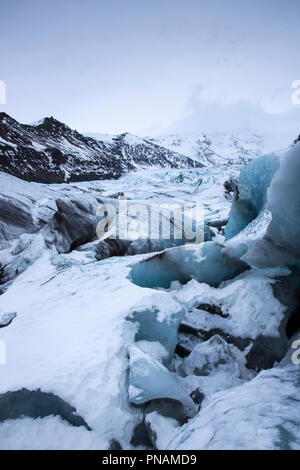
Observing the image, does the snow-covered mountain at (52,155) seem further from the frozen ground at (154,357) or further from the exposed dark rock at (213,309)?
the exposed dark rock at (213,309)

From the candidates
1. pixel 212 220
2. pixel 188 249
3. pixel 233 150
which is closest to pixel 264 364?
pixel 188 249

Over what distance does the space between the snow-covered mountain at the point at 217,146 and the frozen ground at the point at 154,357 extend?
4025 inches

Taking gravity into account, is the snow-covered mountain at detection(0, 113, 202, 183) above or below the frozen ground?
above

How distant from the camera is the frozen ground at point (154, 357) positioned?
1.60 m

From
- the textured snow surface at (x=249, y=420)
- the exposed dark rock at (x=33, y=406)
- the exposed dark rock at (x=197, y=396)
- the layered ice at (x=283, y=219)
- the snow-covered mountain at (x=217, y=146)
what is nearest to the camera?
the textured snow surface at (x=249, y=420)

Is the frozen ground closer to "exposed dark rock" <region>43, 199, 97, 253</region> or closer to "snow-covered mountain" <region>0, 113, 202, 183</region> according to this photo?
"exposed dark rock" <region>43, 199, 97, 253</region>

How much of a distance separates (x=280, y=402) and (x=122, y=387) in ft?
3.84

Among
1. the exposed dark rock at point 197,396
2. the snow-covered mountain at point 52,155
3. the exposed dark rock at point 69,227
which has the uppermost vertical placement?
the snow-covered mountain at point 52,155

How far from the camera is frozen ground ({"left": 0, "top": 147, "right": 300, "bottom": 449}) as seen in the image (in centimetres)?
160

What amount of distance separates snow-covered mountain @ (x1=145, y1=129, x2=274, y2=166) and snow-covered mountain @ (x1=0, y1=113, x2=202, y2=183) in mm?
63760

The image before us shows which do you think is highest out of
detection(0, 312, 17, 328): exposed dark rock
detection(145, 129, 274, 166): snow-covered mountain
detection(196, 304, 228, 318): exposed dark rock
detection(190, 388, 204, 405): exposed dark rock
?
detection(145, 129, 274, 166): snow-covered mountain

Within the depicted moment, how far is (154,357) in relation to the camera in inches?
92.1

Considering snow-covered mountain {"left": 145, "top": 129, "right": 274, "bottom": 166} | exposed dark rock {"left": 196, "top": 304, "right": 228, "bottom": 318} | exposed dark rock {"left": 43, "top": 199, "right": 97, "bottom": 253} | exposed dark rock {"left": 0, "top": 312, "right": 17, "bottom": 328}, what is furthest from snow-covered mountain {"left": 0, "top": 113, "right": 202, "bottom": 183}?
snow-covered mountain {"left": 145, "top": 129, "right": 274, "bottom": 166}

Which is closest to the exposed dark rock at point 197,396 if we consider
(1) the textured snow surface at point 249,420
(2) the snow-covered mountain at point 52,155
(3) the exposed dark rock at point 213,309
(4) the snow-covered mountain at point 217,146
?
(1) the textured snow surface at point 249,420
